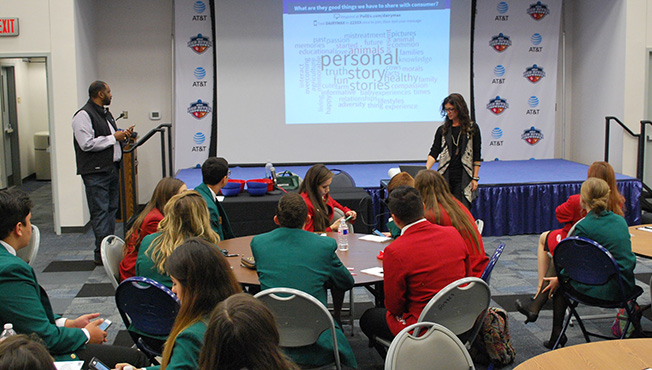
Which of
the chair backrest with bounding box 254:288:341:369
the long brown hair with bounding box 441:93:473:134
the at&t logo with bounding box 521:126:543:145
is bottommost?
the chair backrest with bounding box 254:288:341:369

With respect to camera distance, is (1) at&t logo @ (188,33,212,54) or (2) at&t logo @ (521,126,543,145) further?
(2) at&t logo @ (521,126,543,145)

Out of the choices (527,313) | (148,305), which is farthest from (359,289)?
(148,305)

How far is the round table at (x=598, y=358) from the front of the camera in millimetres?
2105

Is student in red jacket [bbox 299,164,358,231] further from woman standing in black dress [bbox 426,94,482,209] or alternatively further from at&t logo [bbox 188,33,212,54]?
at&t logo [bbox 188,33,212,54]

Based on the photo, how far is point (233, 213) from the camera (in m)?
5.91

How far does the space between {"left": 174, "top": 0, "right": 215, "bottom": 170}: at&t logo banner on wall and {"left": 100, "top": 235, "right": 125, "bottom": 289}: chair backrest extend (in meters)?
4.83

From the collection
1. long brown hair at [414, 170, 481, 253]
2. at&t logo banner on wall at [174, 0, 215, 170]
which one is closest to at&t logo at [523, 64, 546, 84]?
at&t logo banner on wall at [174, 0, 215, 170]

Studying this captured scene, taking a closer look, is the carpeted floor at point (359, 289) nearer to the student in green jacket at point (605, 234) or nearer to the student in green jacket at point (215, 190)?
the student in green jacket at point (605, 234)

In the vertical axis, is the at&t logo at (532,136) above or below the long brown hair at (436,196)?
above

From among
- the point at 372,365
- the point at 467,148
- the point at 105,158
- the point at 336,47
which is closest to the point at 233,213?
the point at 105,158

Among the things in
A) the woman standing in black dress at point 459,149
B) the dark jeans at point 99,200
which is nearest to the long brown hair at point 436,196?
the woman standing in black dress at point 459,149

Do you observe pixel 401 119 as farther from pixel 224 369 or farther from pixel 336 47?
pixel 224 369

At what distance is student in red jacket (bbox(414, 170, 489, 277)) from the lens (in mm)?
3424

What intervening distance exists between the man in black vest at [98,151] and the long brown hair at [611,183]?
13.2 feet
